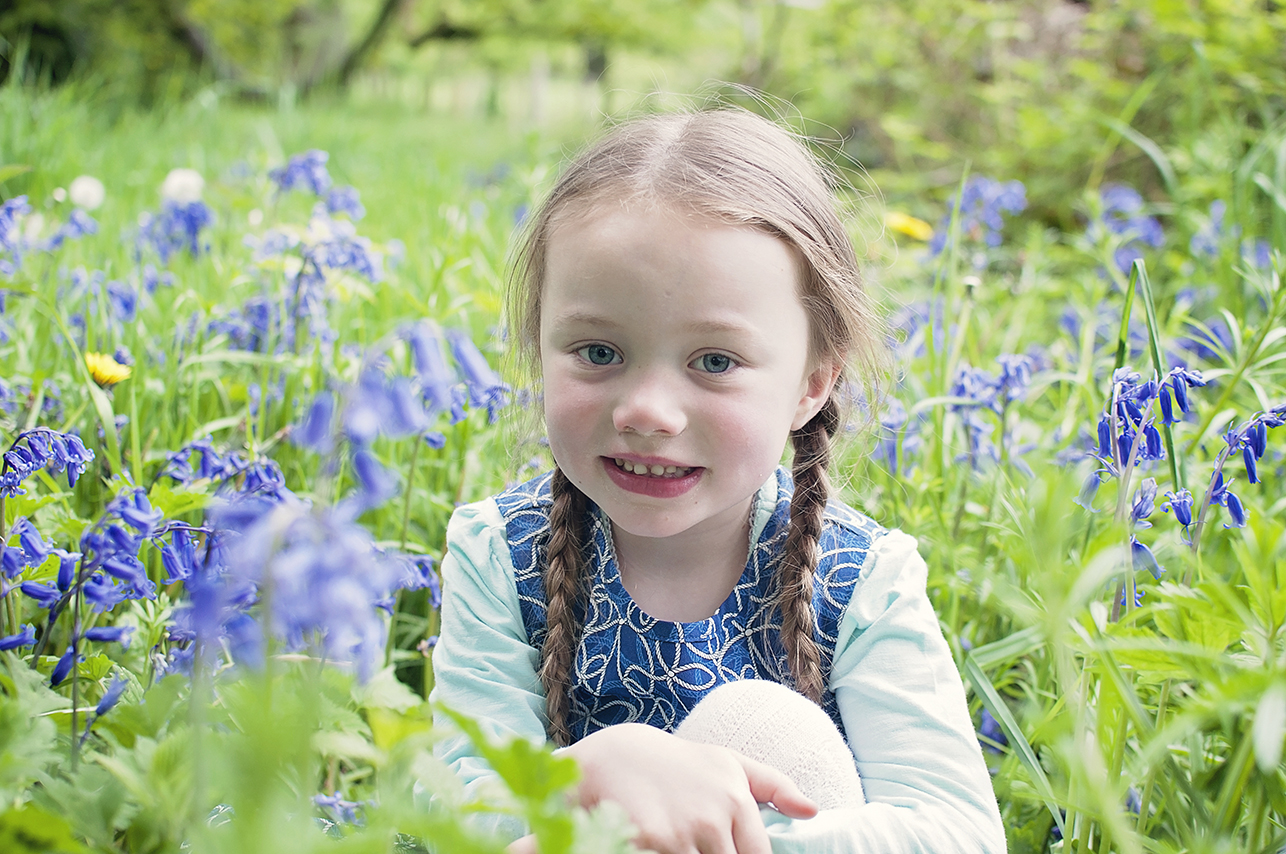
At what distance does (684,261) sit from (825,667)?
694 mm

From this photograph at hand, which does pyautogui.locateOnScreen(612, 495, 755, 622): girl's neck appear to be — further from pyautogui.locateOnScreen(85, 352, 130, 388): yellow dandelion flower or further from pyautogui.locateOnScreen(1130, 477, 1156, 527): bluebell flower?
pyautogui.locateOnScreen(85, 352, 130, 388): yellow dandelion flower

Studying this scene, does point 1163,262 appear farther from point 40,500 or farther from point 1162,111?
point 40,500

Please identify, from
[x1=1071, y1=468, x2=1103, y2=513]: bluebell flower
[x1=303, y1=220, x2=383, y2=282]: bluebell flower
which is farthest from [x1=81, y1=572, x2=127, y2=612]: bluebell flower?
[x1=303, y1=220, x2=383, y2=282]: bluebell flower

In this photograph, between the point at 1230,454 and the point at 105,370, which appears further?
the point at 105,370

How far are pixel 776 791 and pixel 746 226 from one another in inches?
30.5

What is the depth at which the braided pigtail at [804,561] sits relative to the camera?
5.04 feet

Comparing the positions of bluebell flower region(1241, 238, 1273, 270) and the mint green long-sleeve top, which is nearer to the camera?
the mint green long-sleeve top

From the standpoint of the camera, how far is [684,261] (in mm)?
1366

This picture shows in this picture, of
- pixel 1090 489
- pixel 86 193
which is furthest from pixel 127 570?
pixel 86 193

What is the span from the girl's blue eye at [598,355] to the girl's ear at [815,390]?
0.38 metres

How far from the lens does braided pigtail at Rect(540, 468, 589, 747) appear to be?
1.55m

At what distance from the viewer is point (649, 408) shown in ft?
4.38

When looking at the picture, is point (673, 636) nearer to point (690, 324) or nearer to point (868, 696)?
point (868, 696)

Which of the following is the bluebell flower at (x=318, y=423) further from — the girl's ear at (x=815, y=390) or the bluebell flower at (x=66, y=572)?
the girl's ear at (x=815, y=390)
